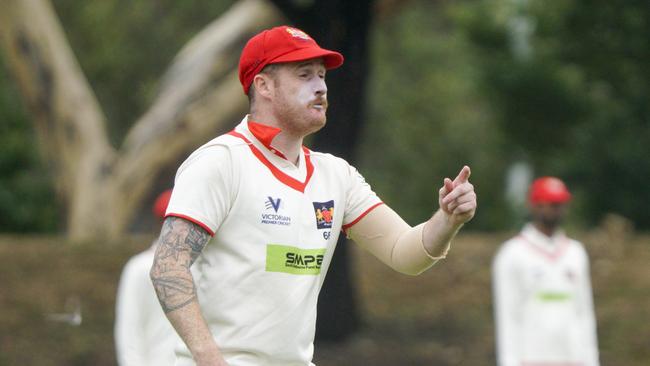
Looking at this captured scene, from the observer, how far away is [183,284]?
4379 millimetres

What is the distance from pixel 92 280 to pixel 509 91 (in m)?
8.73

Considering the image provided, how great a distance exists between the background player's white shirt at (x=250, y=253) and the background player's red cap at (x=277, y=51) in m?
0.31

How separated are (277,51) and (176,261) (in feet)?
3.00

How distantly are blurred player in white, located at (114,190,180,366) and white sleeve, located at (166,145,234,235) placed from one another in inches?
136

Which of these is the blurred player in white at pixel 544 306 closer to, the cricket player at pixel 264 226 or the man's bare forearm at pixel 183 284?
the cricket player at pixel 264 226

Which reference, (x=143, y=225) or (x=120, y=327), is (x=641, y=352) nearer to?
(x=120, y=327)

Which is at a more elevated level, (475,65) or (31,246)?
(475,65)

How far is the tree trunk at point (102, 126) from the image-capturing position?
60.7 ft

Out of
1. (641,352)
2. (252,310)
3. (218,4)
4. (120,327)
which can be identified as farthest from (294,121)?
(218,4)

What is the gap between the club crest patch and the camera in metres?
4.79

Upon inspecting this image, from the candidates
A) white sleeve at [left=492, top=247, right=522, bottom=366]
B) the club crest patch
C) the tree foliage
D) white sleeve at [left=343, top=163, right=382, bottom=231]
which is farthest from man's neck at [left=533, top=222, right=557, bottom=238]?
the tree foliage

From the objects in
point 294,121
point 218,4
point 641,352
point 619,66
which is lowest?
point 641,352

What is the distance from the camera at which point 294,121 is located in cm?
480

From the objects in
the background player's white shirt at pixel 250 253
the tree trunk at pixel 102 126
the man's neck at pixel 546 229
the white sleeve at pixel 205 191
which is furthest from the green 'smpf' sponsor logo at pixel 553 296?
the tree trunk at pixel 102 126
